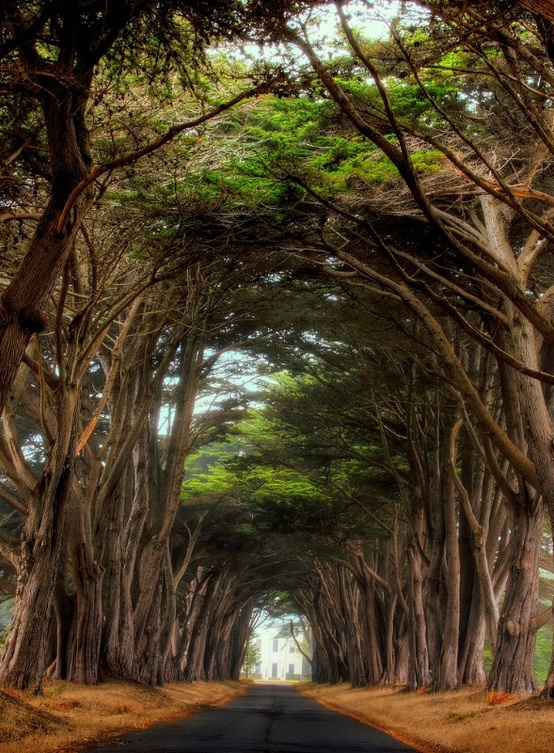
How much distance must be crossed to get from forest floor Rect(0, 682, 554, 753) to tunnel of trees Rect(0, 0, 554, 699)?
2.01 ft

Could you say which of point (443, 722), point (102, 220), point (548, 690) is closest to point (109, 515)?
point (102, 220)

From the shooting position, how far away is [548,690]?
877 cm

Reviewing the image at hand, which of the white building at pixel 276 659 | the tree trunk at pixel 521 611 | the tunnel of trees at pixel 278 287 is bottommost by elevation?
the white building at pixel 276 659

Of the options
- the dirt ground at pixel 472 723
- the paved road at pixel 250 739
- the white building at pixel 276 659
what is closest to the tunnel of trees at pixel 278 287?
the dirt ground at pixel 472 723

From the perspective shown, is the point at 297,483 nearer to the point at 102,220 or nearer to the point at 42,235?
the point at 102,220

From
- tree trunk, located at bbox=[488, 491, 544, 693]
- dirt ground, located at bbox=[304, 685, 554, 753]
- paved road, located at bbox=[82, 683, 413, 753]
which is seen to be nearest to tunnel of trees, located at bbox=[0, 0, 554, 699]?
tree trunk, located at bbox=[488, 491, 544, 693]

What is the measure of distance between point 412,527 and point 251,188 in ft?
33.0

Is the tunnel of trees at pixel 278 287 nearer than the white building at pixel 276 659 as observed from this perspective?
Yes

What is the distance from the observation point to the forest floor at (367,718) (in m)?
6.69

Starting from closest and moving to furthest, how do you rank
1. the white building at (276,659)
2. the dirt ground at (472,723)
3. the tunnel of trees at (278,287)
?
the tunnel of trees at (278,287), the dirt ground at (472,723), the white building at (276,659)

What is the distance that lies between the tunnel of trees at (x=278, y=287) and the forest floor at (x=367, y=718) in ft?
2.01

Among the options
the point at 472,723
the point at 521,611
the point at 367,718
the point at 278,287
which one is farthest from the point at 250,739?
the point at 278,287

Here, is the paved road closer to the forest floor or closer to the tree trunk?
the forest floor

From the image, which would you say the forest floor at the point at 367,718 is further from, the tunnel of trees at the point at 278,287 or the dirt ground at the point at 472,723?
the tunnel of trees at the point at 278,287
